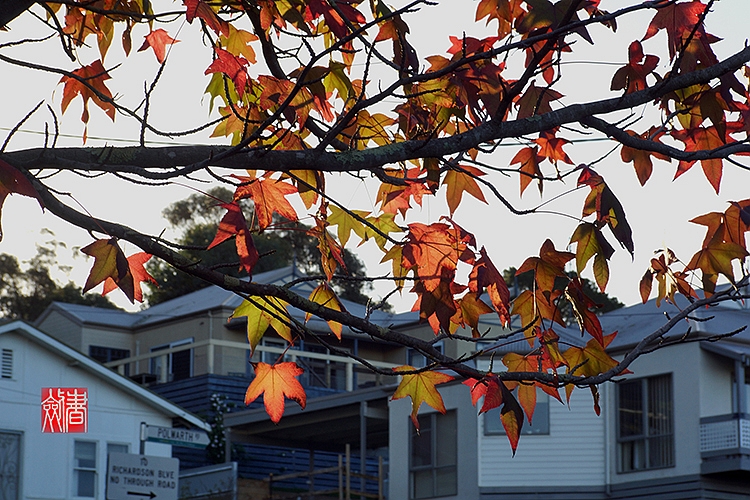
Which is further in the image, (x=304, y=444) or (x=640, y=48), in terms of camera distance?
(x=304, y=444)

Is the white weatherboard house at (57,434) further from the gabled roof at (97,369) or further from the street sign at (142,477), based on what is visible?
the street sign at (142,477)

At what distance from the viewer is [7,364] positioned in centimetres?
2416

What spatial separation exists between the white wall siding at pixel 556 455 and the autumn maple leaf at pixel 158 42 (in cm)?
2172

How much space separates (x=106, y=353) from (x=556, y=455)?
61.9 ft

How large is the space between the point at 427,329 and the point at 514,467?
11973mm

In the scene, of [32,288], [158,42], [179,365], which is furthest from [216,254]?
[158,42]

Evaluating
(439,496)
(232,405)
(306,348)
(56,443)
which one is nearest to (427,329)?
(306,348)

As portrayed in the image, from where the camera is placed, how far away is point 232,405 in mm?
31484

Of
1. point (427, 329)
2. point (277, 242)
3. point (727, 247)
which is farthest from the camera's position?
point (277, 242)

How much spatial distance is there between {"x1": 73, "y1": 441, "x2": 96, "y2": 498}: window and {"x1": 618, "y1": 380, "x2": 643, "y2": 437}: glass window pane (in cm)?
1259

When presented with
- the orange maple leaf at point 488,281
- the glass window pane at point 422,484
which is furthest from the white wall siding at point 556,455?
the orange maple leaf at point 488,281

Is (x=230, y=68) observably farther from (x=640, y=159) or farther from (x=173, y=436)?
(x=173, y=436)

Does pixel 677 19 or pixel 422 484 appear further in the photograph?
pixel 422 484

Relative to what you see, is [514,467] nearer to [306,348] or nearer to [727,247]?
[306,348]
